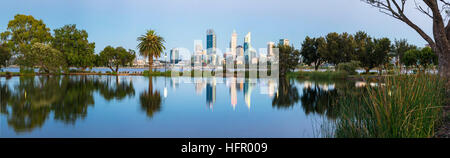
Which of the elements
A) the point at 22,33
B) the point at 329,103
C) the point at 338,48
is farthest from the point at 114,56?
the point at 329,103

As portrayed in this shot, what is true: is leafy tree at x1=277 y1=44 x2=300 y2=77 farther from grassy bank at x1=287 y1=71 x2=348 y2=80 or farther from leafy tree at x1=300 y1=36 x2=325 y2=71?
leafy tree at x1=300 y1=36 x2=325 y2=71

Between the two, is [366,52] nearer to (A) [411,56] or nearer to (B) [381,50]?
(B) [381,50]

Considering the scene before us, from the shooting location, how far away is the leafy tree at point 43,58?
35.6 metres

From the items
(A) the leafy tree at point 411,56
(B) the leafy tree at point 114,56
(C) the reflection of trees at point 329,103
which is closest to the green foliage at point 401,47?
(A) the leafy tree at point 411,56

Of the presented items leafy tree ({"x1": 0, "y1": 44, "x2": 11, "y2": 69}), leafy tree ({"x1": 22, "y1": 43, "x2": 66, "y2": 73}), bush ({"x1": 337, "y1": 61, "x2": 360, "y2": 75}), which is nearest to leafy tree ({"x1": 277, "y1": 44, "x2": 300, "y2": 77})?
bush ({"x1": 337, "y1": 61, "x2": 360, "y2": 75})

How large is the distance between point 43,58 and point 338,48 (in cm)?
A: 4334

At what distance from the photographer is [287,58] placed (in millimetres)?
36625

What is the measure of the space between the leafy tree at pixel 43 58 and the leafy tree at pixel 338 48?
39726mm

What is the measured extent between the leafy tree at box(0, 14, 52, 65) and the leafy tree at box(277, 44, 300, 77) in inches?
1429

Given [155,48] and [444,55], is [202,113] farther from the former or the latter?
[155,48]

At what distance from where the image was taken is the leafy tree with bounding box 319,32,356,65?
4134cm
